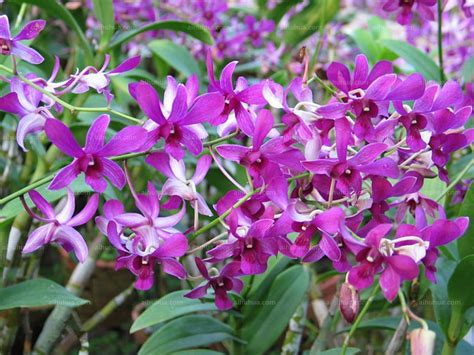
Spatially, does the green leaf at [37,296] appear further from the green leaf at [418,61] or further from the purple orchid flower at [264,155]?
the green leaf at [418,61]

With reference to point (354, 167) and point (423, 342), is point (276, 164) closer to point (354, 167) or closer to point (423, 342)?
Answer: point (354, 167)

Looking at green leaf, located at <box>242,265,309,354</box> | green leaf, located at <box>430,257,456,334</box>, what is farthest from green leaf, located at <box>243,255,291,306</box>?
green leaf, located at <box>430,257,456,334</box>

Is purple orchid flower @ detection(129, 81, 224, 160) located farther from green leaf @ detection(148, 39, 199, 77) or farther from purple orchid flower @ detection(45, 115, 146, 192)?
green leaf @ detection(148, 39, 199, 77)

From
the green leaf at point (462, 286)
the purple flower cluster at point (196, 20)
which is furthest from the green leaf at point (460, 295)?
the purple flower cluster at point (196, 20)

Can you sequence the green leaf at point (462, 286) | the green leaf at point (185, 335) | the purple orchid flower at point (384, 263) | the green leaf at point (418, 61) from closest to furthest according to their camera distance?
the purple orchid flower at point (384, 263), the green leaf at point (462, 286), the green leaf at point (185, 335), the green leaf at point (418, 61)

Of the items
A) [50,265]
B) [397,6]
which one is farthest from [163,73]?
[50,265]

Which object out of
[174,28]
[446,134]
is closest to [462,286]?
[446,134]
